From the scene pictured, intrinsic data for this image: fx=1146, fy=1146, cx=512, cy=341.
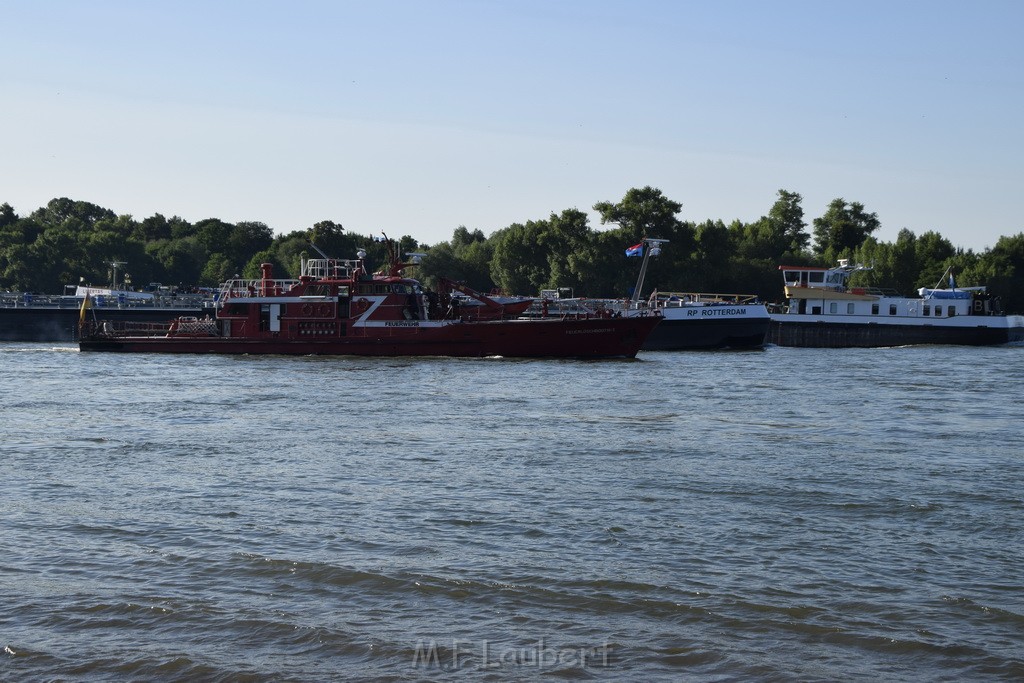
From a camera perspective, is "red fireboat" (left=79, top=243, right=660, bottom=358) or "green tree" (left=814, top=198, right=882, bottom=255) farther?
"green tree" (left=814, top=198, right=882, bottom=255)

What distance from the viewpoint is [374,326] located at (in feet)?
183

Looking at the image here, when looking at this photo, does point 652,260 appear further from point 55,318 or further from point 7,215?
point 7,215

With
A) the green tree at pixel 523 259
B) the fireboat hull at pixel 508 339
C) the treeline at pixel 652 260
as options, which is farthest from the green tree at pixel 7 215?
the fireboat hull at pixel 508 339

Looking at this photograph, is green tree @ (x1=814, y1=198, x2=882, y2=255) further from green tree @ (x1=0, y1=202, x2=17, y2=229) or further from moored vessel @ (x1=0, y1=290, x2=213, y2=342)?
green tree @ (x1=0, y1=202, x2=17, y2=229)

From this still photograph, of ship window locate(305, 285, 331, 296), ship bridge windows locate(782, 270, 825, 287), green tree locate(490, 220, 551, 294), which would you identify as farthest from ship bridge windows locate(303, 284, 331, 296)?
green tree locate(490, 220, 551, 294)

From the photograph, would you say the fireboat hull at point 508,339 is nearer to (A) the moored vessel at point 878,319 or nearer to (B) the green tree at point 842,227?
(A) the moored vessel at point 878,319

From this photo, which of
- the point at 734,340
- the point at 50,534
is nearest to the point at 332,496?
the point at 50,534

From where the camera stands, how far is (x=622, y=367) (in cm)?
4941

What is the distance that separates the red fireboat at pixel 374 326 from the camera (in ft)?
177

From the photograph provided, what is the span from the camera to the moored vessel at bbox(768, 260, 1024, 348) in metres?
73.9

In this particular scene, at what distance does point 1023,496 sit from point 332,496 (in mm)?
11343

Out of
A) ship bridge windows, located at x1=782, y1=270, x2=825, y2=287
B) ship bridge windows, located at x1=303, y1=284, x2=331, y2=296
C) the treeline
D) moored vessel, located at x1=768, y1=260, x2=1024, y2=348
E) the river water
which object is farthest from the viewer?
the treeline

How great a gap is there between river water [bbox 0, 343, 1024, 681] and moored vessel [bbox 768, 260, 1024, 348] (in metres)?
43.3

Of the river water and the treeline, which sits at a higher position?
the treeline
